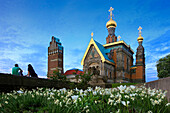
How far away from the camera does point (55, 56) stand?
2936cm

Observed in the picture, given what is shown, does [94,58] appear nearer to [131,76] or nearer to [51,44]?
[131,76]

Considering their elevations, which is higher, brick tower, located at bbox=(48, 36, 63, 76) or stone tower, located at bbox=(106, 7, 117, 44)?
stone tower, located at bbox=(106, 7, 117, 44)

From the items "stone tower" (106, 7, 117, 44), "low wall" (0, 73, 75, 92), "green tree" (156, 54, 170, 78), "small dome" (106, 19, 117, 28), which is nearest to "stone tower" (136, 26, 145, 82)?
"green tree" (156, 54, 170, 78)

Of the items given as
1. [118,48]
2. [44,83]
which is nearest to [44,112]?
[44,83]

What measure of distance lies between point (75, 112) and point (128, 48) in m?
29.1

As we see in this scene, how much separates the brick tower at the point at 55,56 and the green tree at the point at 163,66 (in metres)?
23.5

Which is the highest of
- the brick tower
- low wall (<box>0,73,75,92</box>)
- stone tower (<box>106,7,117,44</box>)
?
stone tower (<box>106,7,117,44</box>)

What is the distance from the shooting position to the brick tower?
28969 mm

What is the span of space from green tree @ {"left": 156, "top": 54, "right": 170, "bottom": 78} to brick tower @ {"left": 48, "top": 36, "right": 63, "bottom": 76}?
77.0ft

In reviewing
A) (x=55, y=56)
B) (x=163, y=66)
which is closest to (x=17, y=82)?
(x=55, y=56)

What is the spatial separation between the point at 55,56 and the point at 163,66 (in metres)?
27.2

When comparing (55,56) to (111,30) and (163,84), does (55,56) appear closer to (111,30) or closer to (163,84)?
(111,30)

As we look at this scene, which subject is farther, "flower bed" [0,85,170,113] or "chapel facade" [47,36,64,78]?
"chapel facade" [47,36,64,78]

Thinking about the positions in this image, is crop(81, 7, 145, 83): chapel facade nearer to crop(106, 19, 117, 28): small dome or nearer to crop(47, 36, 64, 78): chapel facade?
crop(106, 19, 117, 28): small dome
